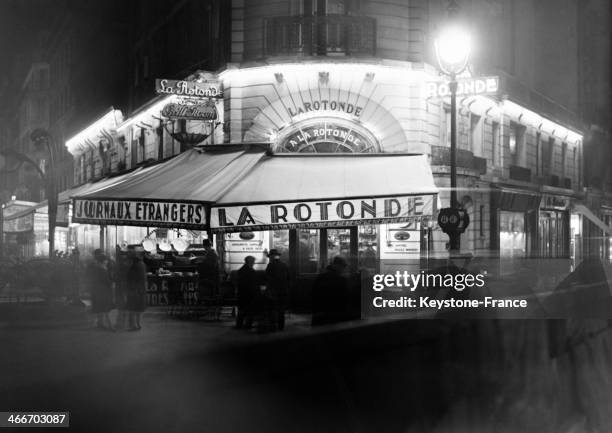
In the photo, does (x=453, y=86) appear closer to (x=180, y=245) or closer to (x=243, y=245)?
(x=243, y=245)

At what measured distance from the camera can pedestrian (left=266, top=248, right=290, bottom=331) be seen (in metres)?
12.5

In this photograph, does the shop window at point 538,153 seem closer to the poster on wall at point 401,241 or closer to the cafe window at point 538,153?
the cafe window at point 538,153

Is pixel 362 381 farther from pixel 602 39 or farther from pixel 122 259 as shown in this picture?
pixel 602 39

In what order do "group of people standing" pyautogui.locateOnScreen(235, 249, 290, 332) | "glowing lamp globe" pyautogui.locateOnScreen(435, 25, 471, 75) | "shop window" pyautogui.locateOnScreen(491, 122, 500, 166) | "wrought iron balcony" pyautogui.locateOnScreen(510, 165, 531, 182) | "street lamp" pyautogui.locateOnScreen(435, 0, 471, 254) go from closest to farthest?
1. "group of people standing" pyautogui.locateOnScreen(235, 249, 290, 332)
2. "street lamp" pyautogui.locateOnScreen(435, 0, 471, 254)
3. "glowing lamp globe" pyautogui.locateOnScreen(435, 25, 471, 75)
4. "shop window" pyautogui.locateOnScreen(491, 122, 500, 166)
5. "wrought iron balcony" pyautogui.locateOnScreen(510, 165, 531, 182)

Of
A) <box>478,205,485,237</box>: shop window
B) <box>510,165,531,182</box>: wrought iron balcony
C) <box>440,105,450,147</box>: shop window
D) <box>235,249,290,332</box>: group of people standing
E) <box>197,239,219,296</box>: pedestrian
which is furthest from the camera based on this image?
<box>510,165,531,182</box>: wrought iron balcony

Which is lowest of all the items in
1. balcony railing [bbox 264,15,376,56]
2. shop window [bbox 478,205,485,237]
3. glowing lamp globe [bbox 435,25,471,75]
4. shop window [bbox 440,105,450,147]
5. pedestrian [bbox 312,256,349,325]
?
pedestrian [bbox 312,256,349,325]

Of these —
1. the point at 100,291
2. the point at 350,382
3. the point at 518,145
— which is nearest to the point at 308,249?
the point at 100,291

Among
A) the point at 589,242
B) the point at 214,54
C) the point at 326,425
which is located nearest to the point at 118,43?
the point at 214,54

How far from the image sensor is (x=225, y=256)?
17359 millimetres

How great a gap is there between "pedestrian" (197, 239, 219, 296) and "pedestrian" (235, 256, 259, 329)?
0.99 meters

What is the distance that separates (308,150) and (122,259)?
5132 millimetres

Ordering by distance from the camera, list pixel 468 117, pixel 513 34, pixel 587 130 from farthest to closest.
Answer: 1. pixel 587 130
2. pixel 513 34
3. pixel 468 117

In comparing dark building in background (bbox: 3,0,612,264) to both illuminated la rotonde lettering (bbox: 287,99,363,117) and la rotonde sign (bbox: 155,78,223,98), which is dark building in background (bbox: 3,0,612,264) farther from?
la rotonde sign (bbox: 155,78,223,98)

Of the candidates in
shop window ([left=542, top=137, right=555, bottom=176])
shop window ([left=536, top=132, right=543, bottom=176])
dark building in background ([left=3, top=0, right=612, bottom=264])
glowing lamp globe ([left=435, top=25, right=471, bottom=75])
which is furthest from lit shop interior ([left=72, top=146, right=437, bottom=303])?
shop window ([left=542, top=137, right=555, bottom=176])
